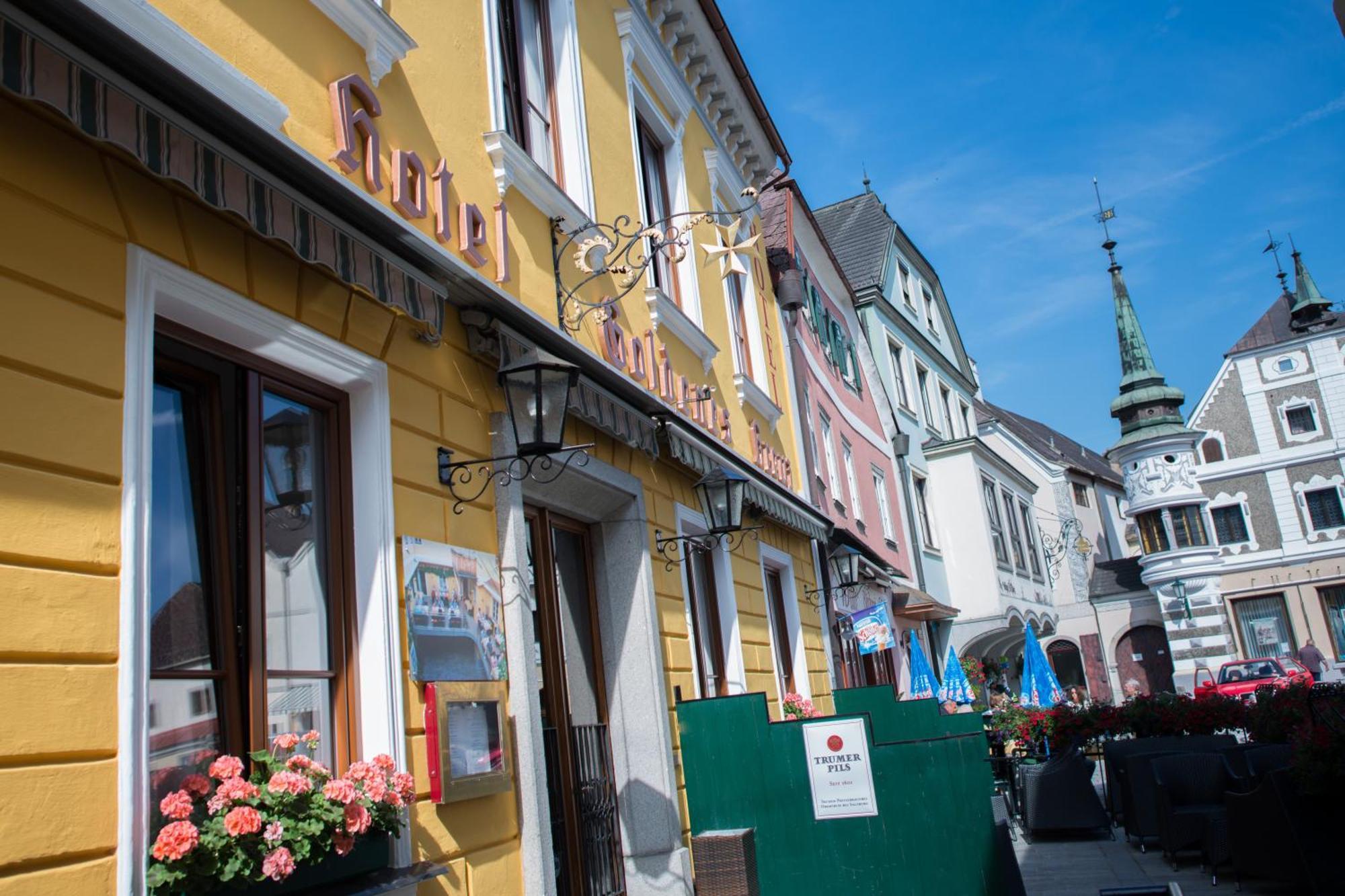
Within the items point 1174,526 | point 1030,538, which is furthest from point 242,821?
point 1174,526

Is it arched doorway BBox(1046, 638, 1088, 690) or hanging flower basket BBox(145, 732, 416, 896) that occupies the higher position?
arched doorway BBox(1046, 638, 1088, 690)

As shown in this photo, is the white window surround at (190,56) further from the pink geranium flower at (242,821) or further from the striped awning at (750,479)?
the striped awning at (750,479)

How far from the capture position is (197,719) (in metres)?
3.90

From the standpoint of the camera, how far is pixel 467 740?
5.07m

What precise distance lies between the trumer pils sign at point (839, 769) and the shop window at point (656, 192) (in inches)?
164

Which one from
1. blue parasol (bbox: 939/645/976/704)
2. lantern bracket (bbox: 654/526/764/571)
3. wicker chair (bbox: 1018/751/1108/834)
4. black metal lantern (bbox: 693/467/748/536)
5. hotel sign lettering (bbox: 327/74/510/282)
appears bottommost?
wicker chair (bbox: 1018/751/1108/834)

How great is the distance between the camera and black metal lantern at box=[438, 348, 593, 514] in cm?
554

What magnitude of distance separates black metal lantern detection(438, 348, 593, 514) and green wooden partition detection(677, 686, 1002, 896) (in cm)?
236

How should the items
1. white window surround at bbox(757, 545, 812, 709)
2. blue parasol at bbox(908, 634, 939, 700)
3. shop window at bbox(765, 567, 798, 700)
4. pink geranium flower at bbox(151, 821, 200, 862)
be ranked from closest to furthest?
1. pink geranium flower at bbox(151, 821, 200, 862)
2. shop window at bbox(765, 567, 798, 700)
3. white window surround at bbox(757, 545, 812, 709)
4. blue parasol at bbox(908, 634, 939, 700)

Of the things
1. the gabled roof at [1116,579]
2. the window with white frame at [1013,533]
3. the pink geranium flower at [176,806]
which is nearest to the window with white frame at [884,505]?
the window with white frame at [1013,533]

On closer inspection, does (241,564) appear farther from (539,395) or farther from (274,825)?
(539,395)

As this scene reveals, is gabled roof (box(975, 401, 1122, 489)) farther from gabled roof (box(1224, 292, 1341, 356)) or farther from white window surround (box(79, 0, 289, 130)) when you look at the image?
white window surround (box(79, 0, 289, 130))

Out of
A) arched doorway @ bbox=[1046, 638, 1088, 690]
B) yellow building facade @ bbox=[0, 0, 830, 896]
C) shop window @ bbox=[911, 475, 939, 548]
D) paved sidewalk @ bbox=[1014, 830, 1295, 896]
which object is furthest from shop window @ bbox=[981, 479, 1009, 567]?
yellow building facade @ bbox=[0, 0, 830, 896]

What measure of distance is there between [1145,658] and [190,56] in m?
42.6
